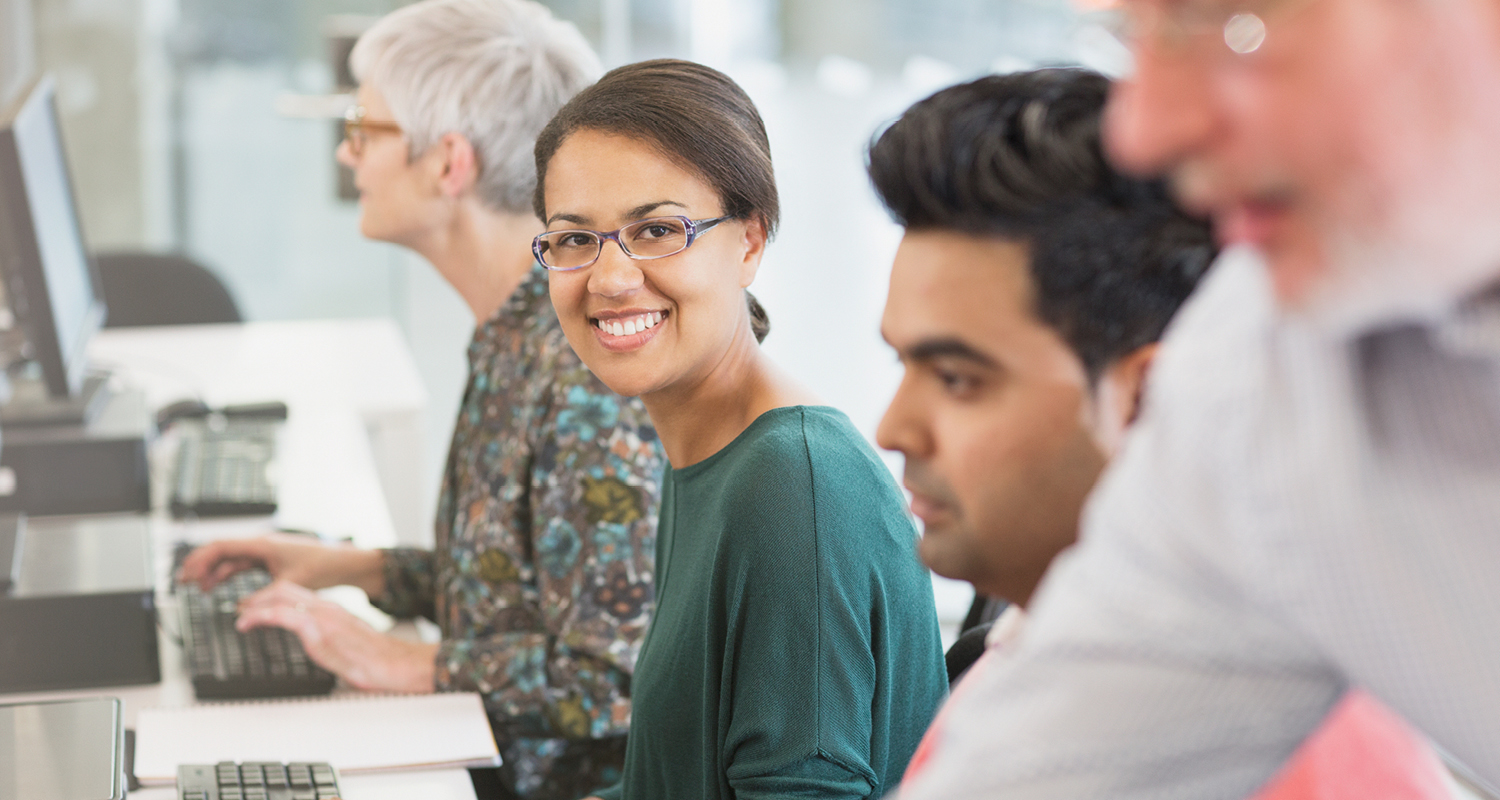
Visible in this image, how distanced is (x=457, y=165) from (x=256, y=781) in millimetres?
833

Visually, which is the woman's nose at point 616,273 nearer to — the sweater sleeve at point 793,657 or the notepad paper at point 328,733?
the sweater sleeve at point 793,657

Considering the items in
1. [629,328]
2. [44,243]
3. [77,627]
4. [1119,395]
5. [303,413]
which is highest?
[1119,395]

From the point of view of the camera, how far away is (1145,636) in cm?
52

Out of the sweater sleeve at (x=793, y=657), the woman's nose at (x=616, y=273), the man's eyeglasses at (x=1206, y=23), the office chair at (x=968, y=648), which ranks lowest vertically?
the office chair at (x=968, y=648)

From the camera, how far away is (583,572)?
1.48 meters

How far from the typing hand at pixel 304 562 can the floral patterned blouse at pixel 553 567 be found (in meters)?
0.23

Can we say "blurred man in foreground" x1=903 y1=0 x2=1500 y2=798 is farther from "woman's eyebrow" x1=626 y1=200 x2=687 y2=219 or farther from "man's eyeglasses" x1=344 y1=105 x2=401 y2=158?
"man's eyeglasses" x1=344 y1=105 x2=401 y2=158

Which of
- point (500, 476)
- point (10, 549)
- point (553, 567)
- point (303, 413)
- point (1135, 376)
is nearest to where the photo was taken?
point (1135, 376)

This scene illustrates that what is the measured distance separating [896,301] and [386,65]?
116 cm

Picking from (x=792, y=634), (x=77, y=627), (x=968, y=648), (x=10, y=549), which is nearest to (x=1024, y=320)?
(x=792, y=634)

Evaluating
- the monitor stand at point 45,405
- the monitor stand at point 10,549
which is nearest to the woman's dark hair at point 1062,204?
the monitor stand at point 10,549

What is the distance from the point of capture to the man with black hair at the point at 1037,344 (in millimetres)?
773

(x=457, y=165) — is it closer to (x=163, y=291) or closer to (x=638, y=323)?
(x=638, y=323)

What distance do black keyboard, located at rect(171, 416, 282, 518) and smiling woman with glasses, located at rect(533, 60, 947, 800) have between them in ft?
3.24
